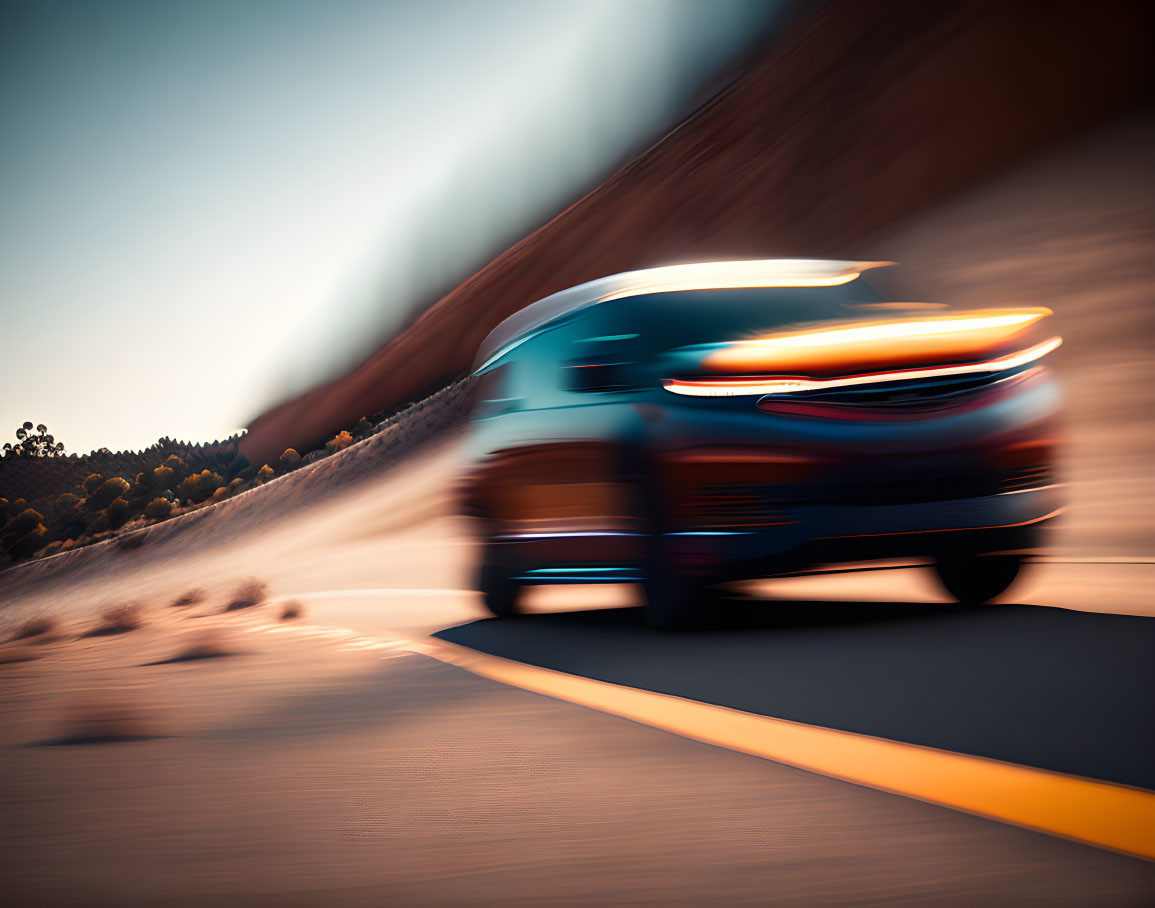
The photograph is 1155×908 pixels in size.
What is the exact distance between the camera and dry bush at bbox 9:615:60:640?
923 centimetres

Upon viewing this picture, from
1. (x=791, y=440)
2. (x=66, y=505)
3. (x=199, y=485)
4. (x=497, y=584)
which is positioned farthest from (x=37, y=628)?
(x=66, y=505)

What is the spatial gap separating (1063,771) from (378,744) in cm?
205

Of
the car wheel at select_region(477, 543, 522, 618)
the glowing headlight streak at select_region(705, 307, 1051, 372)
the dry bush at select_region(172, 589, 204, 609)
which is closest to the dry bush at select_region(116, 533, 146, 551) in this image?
the dry bush at select_region(172, 589, 204, 609)

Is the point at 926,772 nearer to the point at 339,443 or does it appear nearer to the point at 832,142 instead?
the point at 339,443

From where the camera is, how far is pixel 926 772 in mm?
3277

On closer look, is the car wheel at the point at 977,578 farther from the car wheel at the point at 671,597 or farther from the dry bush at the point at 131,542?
the dry bush at the point at 131,542

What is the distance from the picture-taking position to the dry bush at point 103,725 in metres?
4.25

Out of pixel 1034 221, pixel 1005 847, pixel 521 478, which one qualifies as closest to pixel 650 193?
pixel 1034 221

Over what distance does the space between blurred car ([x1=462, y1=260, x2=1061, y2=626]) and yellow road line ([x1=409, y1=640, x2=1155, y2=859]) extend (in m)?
1.02

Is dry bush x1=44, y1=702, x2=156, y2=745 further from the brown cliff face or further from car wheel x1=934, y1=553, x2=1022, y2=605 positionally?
the brown cliff face

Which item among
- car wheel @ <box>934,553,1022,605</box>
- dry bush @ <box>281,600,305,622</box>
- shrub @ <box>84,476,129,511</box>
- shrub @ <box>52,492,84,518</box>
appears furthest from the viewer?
shrub @ <box>52,492,84,518</box>

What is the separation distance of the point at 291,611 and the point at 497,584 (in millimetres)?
2130

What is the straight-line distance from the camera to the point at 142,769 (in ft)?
12.2

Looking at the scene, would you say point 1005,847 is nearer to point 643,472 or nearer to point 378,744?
point 378,744
